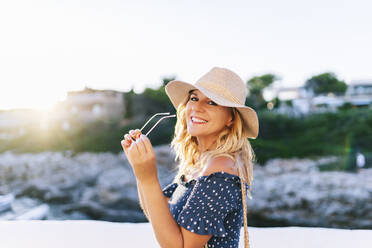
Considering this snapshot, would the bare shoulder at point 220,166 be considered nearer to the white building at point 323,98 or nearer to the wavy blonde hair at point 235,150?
the wavy blonde hair at point 235,150

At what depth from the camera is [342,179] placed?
12.6 metres

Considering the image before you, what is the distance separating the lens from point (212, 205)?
2.41 ft

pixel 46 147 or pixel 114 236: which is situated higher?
pixel 114 236

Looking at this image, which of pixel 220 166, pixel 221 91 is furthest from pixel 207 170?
pixel 221 91

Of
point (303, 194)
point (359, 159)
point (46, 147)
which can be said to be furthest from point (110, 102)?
point (359, 159)

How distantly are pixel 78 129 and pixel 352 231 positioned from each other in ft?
59.8

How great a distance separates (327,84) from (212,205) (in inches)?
1028

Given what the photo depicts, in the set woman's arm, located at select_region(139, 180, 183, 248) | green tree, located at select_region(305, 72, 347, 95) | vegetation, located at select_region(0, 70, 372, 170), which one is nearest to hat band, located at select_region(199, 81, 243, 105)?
woman's arm, located at select_region(139, 180, 183, 248)

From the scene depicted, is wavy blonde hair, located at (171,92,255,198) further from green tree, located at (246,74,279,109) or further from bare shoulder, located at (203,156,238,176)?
green tree, located at (246,74,279,109)

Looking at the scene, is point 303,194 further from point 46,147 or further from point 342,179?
point 46,147

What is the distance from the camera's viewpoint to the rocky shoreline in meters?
10.9

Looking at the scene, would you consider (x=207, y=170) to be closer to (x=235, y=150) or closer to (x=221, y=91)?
(x=235, y=150)

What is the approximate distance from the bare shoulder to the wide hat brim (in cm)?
16

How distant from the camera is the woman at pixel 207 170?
2.41 feet
